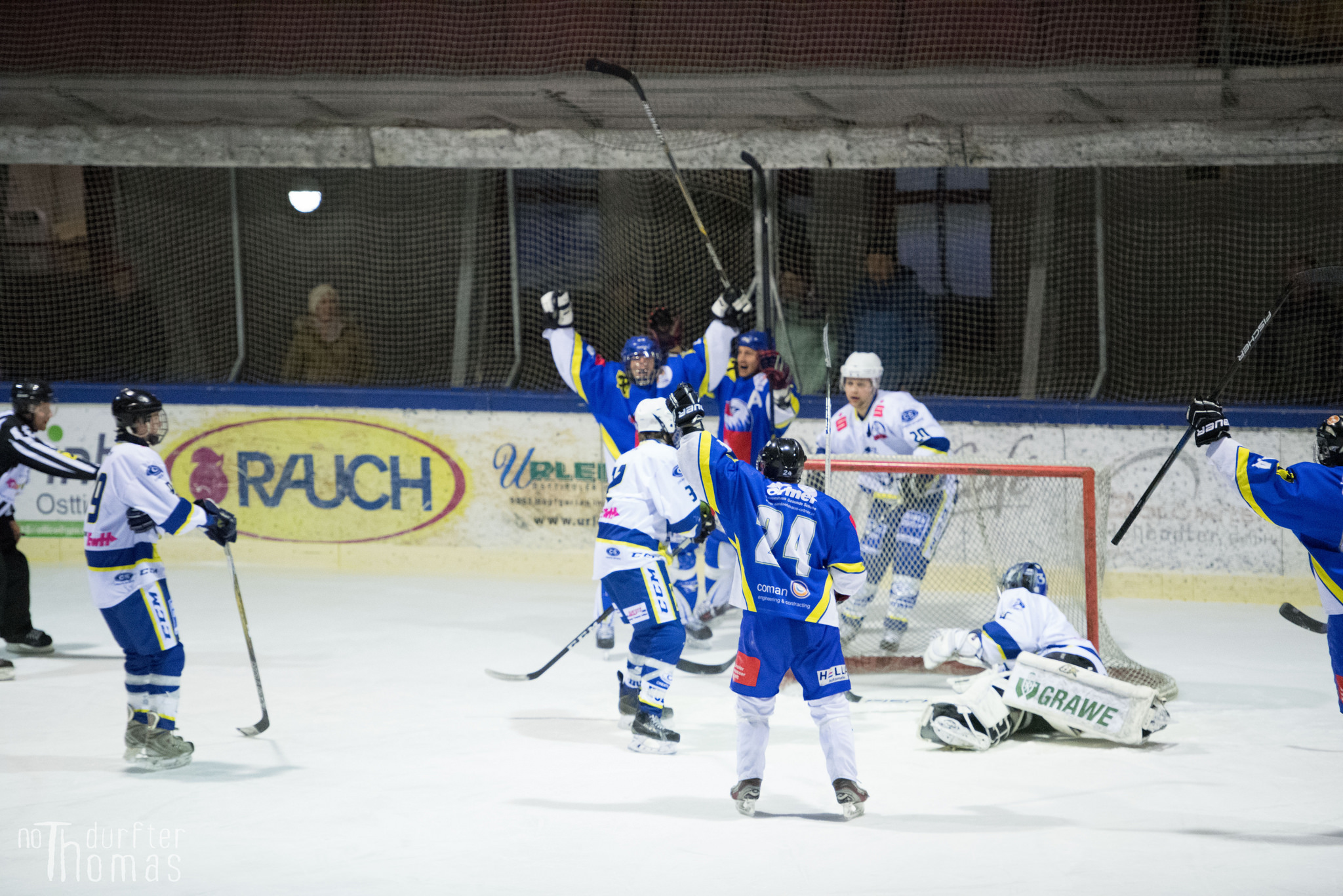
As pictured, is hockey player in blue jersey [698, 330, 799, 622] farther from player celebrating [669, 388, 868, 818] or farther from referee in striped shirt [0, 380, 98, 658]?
referee in striped shirt [0, 380, 98, 658]

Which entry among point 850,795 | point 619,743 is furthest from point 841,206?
point 850,795

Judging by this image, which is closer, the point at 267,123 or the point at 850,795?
the point at 850,795

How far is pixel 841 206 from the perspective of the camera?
846cm

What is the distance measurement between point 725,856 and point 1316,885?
1.47 metres

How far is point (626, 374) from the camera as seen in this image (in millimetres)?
6492

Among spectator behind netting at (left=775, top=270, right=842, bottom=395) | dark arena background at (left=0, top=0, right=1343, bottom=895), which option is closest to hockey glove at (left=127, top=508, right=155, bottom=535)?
dark arena background at (left=0, top=0, right=1343, bottom=895)

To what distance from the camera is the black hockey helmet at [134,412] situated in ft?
14.6

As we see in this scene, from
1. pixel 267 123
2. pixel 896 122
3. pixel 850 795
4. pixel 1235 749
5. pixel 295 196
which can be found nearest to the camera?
pixel 850 795

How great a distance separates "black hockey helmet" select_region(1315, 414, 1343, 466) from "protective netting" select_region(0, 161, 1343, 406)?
379 cm

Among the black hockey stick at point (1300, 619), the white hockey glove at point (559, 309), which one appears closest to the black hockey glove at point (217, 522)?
the white hockey glove at point (559, 309)

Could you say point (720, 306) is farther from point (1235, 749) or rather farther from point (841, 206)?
point (1235, 749)

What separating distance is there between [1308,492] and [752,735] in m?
1.76

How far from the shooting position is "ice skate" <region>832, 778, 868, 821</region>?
153 inches

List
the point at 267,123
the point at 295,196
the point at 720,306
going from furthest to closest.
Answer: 1. the point at 295,196
2. the point at 267,123
3. the point at 720,306
